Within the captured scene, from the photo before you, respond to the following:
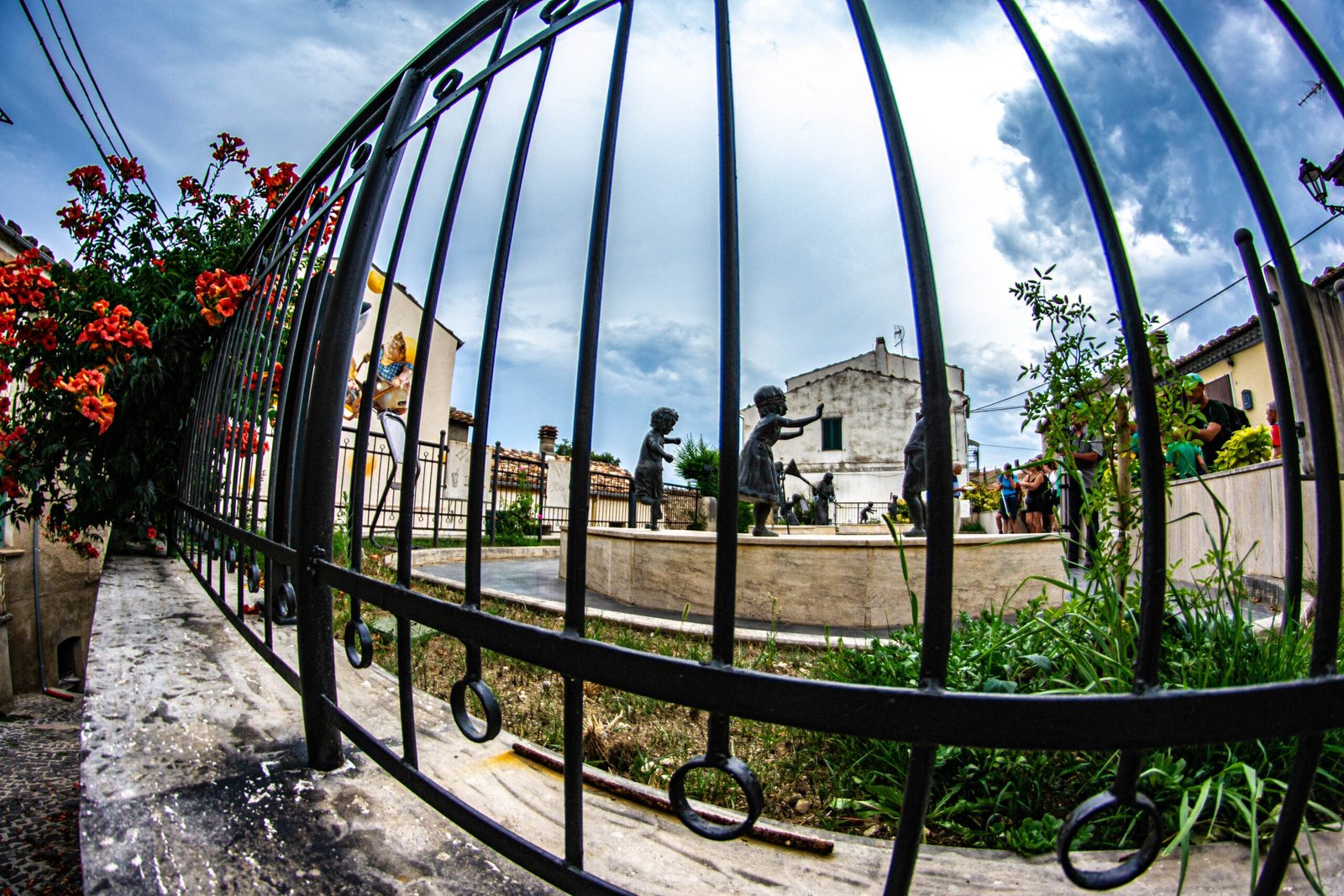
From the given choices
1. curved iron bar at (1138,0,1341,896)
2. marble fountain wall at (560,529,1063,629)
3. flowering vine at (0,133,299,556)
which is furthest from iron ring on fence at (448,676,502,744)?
marble fountain wall at (560,529,1063,629)

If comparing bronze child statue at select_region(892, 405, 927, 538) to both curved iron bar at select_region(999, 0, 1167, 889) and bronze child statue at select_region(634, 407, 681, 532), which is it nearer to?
bronze child statue at select_region(634, 407, 681, 532)

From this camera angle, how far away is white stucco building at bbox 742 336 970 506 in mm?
30375

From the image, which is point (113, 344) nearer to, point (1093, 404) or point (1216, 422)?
point (1093, 404)

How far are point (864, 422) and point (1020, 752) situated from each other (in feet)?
101

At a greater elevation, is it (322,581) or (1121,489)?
(1121,489)

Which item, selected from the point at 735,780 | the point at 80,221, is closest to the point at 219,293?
the point at 80,221

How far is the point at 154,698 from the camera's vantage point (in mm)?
1521

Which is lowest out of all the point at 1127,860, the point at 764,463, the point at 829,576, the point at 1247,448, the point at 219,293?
the point at 829,576

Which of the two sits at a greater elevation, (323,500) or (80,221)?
(80,221)

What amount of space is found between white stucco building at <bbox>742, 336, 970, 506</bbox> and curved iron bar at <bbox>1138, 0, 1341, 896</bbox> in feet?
92.9

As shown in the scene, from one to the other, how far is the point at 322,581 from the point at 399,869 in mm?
570

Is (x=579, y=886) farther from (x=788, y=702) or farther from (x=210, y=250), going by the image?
(x=210, y=250)

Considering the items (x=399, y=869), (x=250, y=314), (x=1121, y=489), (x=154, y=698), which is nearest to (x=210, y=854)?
(x=399, y=869)

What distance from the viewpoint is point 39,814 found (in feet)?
5.37
